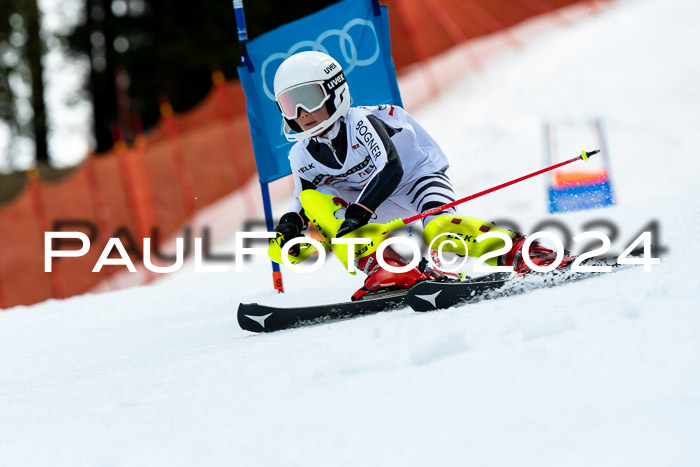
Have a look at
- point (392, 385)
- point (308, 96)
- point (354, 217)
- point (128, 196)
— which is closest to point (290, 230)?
point (354, 217)

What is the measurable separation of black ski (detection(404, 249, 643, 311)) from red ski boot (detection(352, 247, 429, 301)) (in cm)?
43

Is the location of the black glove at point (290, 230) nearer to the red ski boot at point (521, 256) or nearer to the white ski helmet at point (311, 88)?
the white ski helmet at point (311, 88)

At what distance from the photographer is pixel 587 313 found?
9.53ft

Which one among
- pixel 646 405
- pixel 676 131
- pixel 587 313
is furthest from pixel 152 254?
pixel 646 405

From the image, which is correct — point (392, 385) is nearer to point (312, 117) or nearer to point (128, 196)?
point (312, 117)

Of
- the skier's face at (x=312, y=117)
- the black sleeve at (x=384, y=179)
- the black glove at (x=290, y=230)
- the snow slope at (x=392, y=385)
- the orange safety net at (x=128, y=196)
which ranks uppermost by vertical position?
the orange safety net at (x=128, y=196)

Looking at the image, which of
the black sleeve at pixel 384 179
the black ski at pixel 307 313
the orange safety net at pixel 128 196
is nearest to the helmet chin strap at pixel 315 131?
the black sleeve at pixel 384 179

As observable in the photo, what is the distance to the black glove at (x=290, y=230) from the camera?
169 inches

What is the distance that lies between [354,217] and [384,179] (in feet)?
0.85

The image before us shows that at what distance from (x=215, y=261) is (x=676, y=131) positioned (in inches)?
283

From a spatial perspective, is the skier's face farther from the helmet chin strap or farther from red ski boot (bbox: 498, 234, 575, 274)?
red ski boot (bbox: 498, 234, 575, 274)

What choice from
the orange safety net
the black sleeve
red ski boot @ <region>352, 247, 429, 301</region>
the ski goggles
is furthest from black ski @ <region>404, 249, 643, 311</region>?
the orange safety net

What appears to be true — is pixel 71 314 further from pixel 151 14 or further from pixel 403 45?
pixel 151 14

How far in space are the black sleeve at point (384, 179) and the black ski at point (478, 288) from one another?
57 cm
